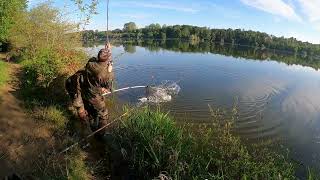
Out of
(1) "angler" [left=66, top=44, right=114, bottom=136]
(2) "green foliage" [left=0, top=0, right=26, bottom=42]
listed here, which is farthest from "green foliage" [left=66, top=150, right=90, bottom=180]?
(2) "green foliage" [left=0, top=0, right=26, bottom=42]

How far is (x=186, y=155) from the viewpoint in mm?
7688

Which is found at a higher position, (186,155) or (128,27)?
(128,27)

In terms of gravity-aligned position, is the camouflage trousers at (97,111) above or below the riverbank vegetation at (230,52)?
above

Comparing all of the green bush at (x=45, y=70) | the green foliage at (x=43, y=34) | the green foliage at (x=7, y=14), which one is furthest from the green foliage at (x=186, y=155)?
the green foliage at (x=7, y=14)

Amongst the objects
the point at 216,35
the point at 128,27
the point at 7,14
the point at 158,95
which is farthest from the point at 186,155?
the point at 216,35

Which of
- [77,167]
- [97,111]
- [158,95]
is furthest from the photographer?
[158,95]

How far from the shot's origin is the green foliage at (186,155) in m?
7.04

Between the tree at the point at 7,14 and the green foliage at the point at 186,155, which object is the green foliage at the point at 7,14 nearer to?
the tree at the point at 7,14

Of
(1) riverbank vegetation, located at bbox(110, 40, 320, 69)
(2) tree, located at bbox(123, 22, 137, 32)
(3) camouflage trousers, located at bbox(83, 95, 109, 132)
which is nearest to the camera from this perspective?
(3) camouflage trousers, located at bbox(83, 95, 109, 132)

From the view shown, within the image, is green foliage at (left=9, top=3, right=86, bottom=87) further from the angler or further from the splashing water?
the angler

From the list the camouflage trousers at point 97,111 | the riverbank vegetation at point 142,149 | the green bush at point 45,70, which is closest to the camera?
the riverbank vegetation at point 142,149

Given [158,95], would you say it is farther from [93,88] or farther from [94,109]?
[93,88]

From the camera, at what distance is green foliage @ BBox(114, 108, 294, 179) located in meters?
7.04

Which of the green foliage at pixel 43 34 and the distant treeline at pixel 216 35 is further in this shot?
the distant treeline at pixel 216 35
